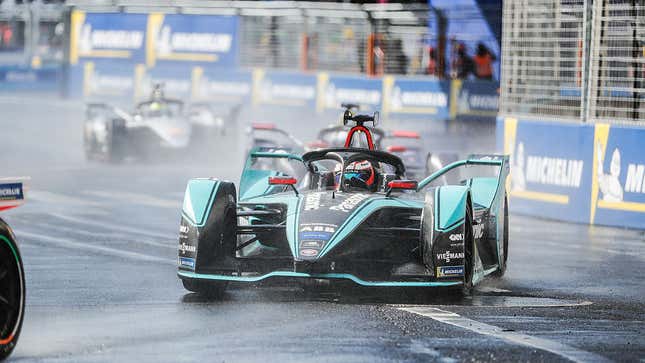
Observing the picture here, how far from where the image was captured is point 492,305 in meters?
9.20

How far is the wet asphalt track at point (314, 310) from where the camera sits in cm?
730

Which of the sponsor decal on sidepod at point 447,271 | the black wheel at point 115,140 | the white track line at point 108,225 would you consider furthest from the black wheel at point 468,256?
the black wheel at point 115,140

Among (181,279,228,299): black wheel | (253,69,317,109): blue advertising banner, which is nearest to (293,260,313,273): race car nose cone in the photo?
(181,279,228,299): black wheel

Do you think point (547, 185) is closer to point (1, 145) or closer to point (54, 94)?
point (1, 145)

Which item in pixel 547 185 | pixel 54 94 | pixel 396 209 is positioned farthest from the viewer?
pixel 54 94

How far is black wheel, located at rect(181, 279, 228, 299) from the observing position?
939 cm

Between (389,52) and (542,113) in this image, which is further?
(389,52)

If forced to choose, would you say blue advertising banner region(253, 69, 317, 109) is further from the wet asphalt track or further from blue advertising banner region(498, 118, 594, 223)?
the wet asphalt track

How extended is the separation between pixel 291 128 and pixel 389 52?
2.81m

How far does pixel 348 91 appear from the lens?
92.1 feet

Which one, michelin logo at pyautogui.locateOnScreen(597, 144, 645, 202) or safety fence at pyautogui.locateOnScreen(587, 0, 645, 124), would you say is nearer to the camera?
michelin logo at pyautogui.locateOnScreen(597, 144, 645, 202)

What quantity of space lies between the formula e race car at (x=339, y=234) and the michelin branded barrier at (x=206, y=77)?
15147 millimetres

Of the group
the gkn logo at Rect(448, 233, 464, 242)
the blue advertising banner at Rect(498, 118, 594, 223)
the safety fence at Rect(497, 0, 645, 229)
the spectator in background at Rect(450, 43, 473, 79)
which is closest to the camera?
the gkn logo at Rect(448, 233, 464, 242)

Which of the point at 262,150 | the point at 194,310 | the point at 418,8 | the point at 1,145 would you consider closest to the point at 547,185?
the point at 262,150
